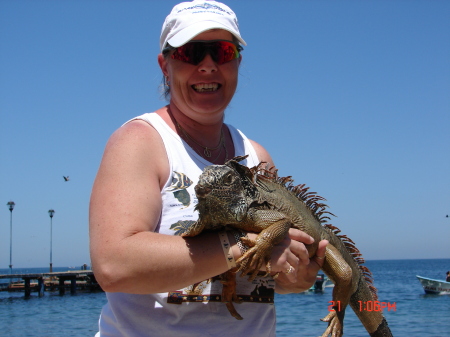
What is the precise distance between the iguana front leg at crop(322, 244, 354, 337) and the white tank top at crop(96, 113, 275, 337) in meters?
0.60

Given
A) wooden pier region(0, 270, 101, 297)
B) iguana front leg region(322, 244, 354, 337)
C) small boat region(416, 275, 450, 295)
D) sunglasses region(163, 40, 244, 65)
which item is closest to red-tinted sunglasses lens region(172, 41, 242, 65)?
sunglasses region(163, 40, 244, 65)

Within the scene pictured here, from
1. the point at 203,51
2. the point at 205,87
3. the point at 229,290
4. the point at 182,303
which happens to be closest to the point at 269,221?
the point at 229,290

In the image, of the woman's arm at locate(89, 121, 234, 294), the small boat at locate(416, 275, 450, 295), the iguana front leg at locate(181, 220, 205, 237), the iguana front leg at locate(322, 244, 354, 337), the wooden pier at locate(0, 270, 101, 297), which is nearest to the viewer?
the woman's arm at locate(89, 121, 234, 294)

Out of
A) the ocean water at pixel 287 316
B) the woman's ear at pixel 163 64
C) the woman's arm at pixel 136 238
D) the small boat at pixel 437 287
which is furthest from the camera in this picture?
the small boat at pixel 437 287

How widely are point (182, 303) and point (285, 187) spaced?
A: 1151 mm

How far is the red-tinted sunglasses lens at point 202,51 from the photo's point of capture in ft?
9.66

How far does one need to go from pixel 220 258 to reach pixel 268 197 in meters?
0.72

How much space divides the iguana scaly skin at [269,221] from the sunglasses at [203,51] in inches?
25.0

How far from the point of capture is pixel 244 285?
2807 millimetres

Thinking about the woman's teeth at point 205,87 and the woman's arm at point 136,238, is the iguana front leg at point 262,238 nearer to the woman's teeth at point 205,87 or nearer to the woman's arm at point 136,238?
the woman's arm at point 136,238

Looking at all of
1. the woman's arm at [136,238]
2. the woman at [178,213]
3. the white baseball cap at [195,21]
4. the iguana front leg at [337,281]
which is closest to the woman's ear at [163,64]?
the woman at [178,213]

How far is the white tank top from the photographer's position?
260 cm

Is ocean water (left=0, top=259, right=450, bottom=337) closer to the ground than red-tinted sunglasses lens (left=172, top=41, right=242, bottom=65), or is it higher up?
closer to the ground

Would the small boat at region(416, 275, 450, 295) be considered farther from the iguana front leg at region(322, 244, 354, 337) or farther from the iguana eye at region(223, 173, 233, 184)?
the iguana eye at region(223, 173, 233, 184)
